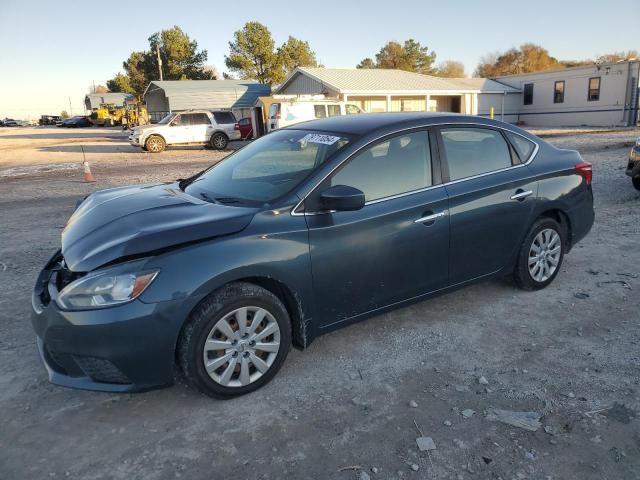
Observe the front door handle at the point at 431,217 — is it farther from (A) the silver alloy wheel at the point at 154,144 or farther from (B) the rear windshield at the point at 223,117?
(A) the silver alloy wheel at the point at 154,144

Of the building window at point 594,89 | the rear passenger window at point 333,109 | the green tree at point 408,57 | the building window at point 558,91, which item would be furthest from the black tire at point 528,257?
the green tree at point 408,57

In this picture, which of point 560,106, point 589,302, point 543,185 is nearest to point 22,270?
point 543,185

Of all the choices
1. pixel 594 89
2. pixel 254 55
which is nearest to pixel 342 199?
pixel 594 89

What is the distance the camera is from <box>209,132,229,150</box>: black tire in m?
23.6

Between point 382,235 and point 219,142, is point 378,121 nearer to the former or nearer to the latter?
point 382,235

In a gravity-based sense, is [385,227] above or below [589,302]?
above

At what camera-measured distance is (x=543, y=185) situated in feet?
14.7

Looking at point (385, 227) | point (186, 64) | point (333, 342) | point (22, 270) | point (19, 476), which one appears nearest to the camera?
point (19, 476)

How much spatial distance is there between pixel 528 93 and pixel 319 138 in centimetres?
3953

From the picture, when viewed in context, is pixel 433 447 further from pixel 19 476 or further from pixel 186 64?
pixel 186 64

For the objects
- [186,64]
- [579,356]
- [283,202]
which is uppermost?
[186,64]

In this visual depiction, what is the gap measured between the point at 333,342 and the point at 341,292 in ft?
2.10

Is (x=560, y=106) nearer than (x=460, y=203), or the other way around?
(x=460, y=203)

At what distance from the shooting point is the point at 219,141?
23859 millimetres
